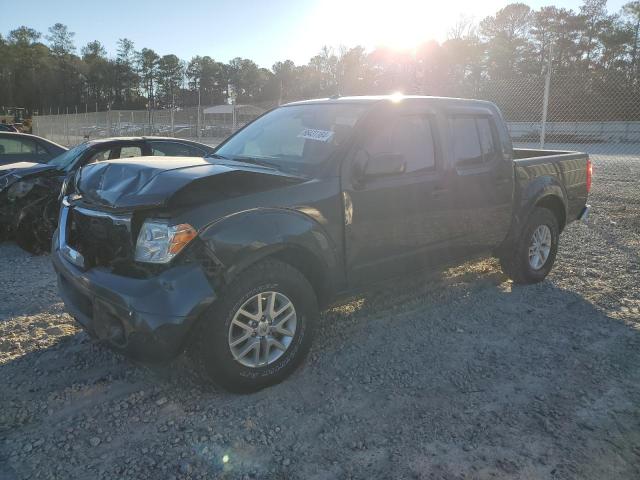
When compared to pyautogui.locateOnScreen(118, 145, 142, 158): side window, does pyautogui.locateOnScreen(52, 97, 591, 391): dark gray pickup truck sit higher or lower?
lower

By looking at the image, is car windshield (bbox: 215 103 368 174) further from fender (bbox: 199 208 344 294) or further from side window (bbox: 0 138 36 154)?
side window (bbox: 0 138 36 154)

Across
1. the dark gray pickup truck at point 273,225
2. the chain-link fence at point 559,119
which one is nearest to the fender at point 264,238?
the dark gray pickup truck at point 273,225

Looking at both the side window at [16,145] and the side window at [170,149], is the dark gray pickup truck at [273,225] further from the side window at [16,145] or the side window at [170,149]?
the side window at [16,145]

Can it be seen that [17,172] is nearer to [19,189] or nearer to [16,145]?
[19,189]

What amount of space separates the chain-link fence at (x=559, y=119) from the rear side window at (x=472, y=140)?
13944 millimetres

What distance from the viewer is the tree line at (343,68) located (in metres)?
31.8

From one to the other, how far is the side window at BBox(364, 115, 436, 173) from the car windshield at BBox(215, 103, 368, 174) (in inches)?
9.4

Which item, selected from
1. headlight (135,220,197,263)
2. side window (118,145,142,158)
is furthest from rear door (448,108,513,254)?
side window (118,145,142,158)

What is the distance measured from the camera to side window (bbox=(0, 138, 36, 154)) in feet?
31.2

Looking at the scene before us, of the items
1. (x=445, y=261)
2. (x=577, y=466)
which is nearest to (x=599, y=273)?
(x=445, y=261)

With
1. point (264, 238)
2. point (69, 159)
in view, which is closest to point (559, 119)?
point (69, 159)

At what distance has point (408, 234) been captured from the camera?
154 inches

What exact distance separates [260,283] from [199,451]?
96 cm

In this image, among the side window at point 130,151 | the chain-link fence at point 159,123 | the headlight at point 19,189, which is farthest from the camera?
the chain-link fence at point 159,123
